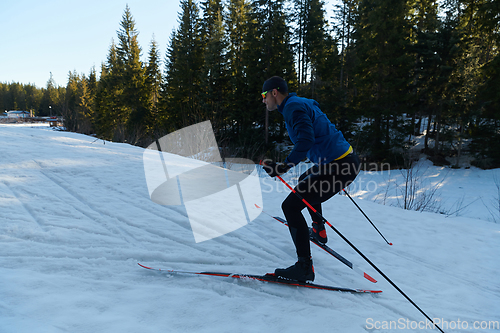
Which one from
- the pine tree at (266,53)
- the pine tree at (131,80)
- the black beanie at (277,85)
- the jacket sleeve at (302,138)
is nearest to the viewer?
the jacket sleeve at (302,138)

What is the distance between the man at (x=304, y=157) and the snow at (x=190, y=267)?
0.44 metres

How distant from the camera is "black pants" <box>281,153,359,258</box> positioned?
2584mm

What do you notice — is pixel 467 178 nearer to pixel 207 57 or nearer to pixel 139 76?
pixel 207 57

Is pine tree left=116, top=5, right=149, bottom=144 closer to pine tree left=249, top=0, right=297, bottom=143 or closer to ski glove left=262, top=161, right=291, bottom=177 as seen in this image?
pine tree left=249, top=0, right=297, bottom=143

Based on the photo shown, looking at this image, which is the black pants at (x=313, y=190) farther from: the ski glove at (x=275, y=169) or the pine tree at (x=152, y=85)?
the pine tree at (x=152, y=85)

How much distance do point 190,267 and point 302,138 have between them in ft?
6.11

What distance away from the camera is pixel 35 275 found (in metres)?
2.31

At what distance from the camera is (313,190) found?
8.80 feet

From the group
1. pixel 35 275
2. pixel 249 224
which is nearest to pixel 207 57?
pixel 249 224

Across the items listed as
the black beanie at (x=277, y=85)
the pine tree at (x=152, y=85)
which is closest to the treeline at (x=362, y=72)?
the pine tree at (x=152, y=85)

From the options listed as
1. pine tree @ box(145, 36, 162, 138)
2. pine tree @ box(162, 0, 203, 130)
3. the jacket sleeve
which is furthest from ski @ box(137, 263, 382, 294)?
pine tree @ box(145, 36, 162, 138)

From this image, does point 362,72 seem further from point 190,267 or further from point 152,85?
point 152,85

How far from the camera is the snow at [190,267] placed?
206cm

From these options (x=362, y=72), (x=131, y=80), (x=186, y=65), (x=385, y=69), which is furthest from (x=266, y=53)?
(x=131, y=80)
